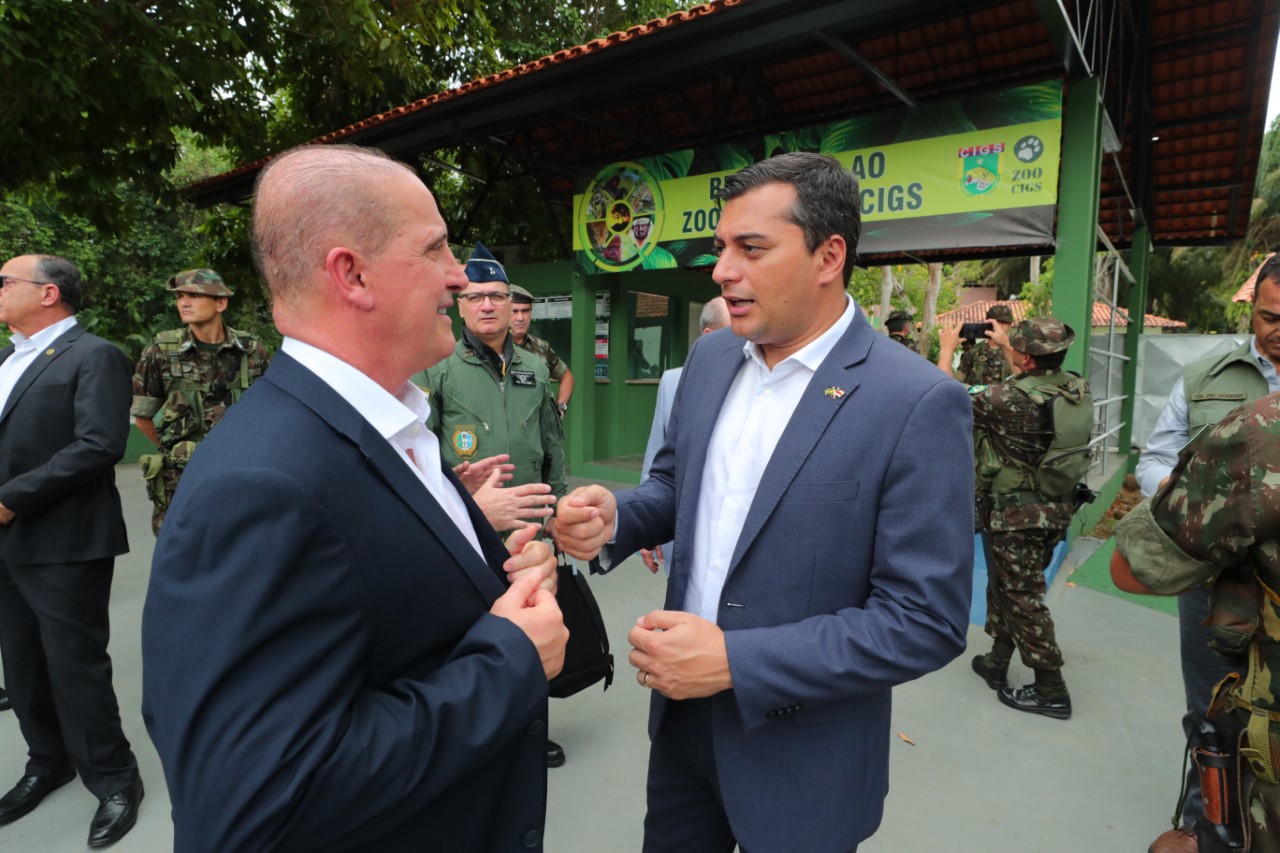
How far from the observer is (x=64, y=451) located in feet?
8.24

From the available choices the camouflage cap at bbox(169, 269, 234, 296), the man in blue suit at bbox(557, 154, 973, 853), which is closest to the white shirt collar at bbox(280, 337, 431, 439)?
the man in blue suit at bbox(557, 154, 973, 853)

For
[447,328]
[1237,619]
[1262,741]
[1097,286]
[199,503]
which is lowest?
[1262,741]

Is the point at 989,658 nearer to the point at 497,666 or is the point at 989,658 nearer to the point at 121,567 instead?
the point at 497,666

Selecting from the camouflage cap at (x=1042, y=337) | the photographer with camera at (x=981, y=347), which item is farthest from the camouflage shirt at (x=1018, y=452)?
the photographer with camera at (x=981, y=347)

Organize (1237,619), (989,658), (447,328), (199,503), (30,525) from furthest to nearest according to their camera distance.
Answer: (989,658) → (30,525) → (1237,619) → (447,328) → (199,503)

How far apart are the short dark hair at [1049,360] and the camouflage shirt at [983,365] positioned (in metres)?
2.78

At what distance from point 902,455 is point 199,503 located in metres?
1.09

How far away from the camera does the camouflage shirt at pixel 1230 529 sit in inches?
51.1

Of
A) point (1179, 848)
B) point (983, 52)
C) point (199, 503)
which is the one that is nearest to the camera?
point (199, 503)

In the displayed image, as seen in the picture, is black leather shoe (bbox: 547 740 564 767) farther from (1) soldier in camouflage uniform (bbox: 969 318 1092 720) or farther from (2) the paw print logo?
(2) the paw print logo

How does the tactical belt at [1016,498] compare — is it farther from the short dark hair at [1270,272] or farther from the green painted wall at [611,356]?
the green painted wall at [611,356]

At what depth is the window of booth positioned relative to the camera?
30.5ft

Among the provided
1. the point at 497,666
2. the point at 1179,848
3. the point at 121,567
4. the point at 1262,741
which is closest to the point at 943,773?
the point at 1179,848

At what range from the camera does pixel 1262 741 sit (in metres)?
1.44
